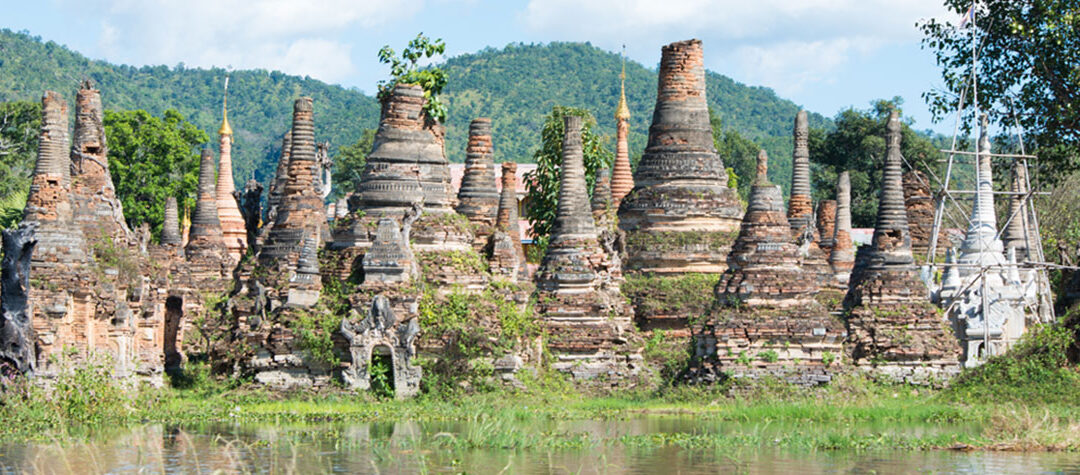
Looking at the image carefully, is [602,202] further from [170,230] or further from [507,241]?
[170,230]

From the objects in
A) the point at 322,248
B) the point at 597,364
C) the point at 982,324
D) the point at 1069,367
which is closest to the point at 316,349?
the point at 322,248

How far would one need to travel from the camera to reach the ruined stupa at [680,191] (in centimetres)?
3528

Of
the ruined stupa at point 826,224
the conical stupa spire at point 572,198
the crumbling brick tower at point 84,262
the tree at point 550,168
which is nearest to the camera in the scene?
the crumbling brick tower at point 84,262

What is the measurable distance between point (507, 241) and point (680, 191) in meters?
4.12

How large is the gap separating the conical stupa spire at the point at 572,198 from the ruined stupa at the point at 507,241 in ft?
8.34

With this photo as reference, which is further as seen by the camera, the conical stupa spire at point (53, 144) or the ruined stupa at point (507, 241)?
the ruined stupa at point (507, 241)

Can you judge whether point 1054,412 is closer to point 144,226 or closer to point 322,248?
point 322,248

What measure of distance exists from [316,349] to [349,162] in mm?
51863

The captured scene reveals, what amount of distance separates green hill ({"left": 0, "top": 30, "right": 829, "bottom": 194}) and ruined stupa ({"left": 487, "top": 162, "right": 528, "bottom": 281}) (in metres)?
67.4

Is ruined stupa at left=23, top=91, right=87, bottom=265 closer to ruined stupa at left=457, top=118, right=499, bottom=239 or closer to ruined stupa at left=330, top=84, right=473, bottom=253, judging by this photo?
ruined stupa at left=330, top=84, right=473, bottom=253

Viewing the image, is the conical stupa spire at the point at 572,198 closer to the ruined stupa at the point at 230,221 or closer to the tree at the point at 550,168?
the tree at the point at 550,168

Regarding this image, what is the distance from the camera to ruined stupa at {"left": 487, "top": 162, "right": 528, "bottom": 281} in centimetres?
3394

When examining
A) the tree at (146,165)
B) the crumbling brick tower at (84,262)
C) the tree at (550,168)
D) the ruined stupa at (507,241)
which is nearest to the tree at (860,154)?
the tree at (550,168)

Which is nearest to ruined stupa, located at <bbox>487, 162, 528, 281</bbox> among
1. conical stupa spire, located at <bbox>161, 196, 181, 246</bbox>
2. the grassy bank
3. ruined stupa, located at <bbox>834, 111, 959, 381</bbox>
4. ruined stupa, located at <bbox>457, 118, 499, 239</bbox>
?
ruined stupa, located at <bbox>457, 118, 499, 239</bbox>
